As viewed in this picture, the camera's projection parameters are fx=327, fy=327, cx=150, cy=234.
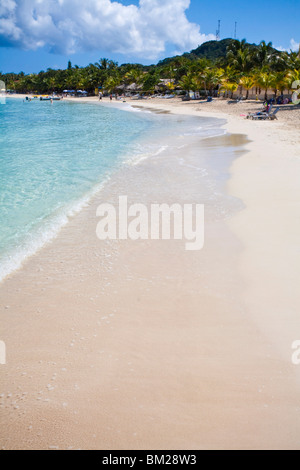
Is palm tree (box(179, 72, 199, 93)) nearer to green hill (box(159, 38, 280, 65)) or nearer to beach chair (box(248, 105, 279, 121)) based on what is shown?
beach chair (box(248, 105, 279, 121))

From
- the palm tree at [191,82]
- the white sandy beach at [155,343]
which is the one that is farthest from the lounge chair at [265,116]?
the palm tree at [191,82]

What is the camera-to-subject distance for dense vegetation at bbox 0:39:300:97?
124ft

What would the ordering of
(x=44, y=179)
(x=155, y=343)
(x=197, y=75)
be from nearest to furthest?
(x=155, y=343)
(x=44, y=179)
(x=197, y=75)

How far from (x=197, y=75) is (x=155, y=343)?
5905 centimetres

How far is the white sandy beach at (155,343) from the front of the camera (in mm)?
3100

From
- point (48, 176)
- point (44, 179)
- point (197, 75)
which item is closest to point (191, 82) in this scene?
point (197, 75)

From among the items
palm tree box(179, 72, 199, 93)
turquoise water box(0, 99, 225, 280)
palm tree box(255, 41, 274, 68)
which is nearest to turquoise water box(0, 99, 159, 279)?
turquoise water box(0, 99, 225, 280)

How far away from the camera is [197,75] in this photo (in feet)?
182

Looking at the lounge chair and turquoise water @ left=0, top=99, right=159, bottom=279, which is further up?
the lounge chair

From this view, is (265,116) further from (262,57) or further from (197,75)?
(197,75)

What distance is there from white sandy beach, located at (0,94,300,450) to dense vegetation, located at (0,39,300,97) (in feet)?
106

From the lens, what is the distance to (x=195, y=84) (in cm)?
5559

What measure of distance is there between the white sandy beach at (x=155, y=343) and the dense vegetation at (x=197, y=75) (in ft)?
106

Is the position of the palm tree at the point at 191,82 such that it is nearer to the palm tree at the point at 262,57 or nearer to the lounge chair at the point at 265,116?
the palm tree at the point at 262,57
